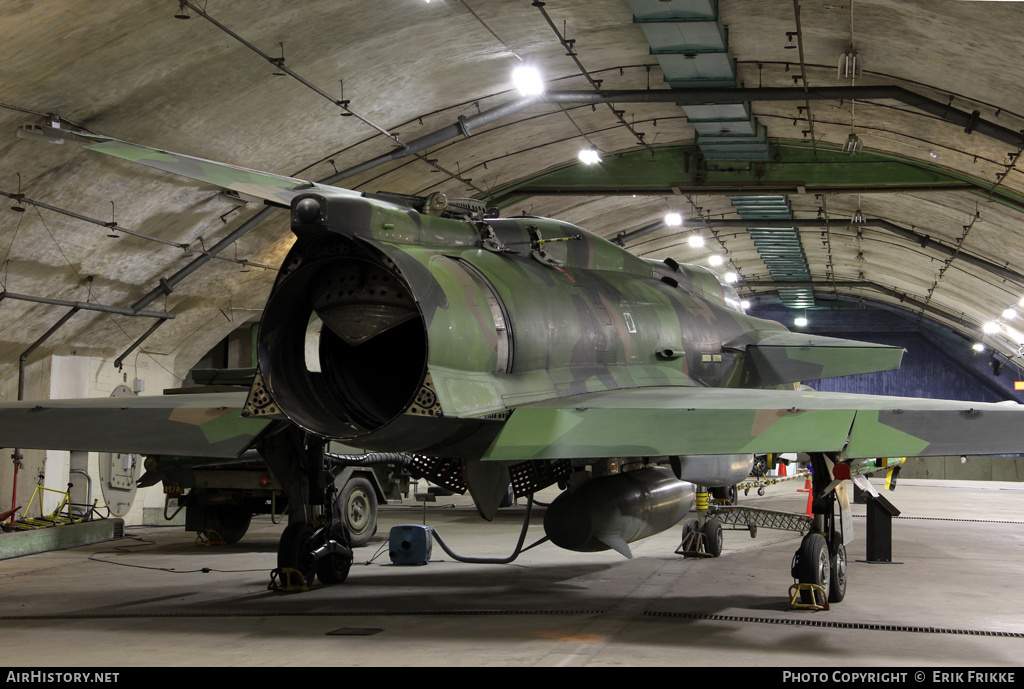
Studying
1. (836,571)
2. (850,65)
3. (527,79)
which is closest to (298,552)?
(836,571)

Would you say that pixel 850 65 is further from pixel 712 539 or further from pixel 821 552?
pixel 821 552

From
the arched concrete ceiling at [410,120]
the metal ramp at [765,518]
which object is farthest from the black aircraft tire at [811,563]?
the arched concrete ceiling at [410,120]

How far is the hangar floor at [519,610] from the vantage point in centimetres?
644

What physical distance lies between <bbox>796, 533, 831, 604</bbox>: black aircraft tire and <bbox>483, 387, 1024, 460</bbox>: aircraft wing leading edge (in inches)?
57.2

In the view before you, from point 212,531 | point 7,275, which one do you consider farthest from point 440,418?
point 7,275

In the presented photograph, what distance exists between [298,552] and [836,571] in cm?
488

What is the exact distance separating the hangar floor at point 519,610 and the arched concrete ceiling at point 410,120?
5100 millimetres

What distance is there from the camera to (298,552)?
9.09 m

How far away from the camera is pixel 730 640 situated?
6969 millimetres

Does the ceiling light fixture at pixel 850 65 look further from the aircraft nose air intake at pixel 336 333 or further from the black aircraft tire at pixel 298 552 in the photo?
the black aircraft tire at pixel 298 552

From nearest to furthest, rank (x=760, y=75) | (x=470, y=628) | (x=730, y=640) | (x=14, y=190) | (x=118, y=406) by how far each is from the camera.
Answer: (x=730, y=640)
(x=470, y=628)
(x=118, y=406)
(x=14, y=190)
(x=760, y=75)

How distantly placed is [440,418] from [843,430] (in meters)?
2.76

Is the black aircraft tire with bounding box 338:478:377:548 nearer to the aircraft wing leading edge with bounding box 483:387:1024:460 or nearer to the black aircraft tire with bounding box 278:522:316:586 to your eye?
the black aircraft tire with bounding box 278:522:316:586
